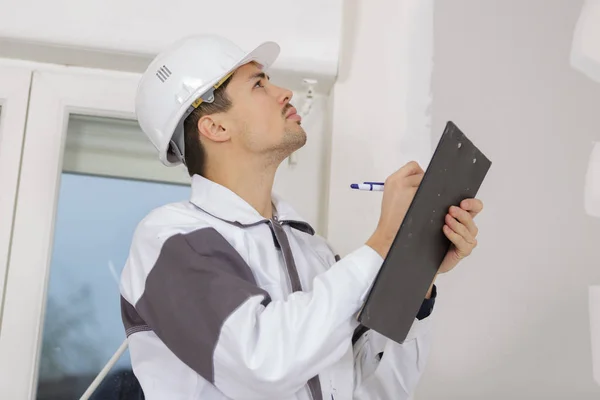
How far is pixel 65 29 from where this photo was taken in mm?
1713

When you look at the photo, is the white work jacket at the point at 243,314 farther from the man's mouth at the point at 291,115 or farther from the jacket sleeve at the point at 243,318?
the man's mouth at the point at 291,115

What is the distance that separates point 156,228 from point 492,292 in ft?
2.86

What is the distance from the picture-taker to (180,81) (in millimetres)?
1334

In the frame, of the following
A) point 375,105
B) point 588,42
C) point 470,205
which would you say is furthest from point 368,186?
point 588,42

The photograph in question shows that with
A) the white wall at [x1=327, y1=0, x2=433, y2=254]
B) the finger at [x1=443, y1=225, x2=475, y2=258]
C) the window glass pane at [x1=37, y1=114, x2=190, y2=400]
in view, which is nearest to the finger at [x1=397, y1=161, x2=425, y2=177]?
the finger at [x1=443, y1=225, x2=475, y2=258]

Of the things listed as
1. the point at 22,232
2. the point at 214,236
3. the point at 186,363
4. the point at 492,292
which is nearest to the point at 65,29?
the point at 22,232

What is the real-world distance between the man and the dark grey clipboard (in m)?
0.03

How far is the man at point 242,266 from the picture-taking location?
99cm

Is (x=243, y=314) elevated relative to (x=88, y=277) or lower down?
lower down

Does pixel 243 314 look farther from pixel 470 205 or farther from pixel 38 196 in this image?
pixel 38 196

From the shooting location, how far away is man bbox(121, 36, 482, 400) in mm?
990

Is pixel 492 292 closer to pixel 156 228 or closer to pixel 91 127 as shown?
pixel 156 228

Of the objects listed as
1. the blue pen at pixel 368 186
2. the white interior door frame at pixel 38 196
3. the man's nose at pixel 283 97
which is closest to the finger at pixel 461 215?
the blue pen at pixel 368 186

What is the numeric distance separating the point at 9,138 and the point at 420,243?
115 cm
